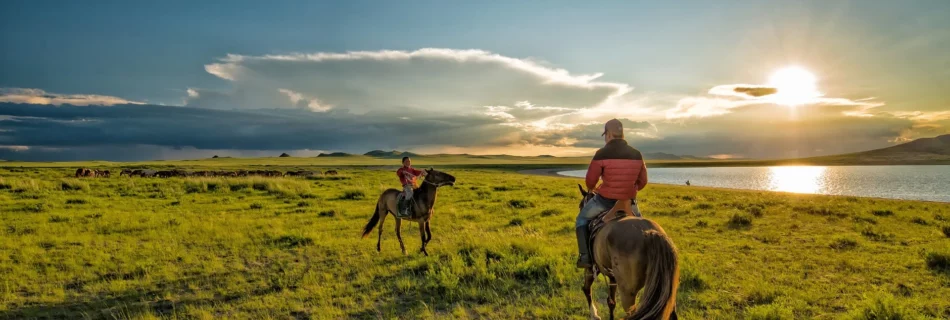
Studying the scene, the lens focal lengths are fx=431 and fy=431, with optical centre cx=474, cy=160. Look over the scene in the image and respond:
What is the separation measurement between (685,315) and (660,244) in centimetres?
279

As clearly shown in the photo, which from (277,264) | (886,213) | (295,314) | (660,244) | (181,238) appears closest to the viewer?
(660,244)

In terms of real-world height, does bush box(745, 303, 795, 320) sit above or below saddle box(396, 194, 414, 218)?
below

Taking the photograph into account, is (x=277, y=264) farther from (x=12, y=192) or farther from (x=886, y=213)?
(x=12, y=192)

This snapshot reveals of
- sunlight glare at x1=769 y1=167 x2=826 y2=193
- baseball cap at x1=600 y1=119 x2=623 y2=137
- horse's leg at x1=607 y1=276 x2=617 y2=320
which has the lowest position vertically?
sunlight glare at x1=769 y1=167 x2=826 y2=193

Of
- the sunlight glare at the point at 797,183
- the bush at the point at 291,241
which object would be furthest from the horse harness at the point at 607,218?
the sunlight glare at the point at 797,183

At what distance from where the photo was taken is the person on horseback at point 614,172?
562cm

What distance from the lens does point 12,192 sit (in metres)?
24.8

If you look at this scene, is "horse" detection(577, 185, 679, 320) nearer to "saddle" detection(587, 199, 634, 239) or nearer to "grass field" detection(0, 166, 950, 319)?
"saddle" detection(587, 199, 634, 239)

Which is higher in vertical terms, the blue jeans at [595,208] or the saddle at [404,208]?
the blue jeans at [595,208]

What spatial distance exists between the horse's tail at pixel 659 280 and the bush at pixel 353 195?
22.8 metres

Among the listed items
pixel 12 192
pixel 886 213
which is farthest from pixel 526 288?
pixel 12 192

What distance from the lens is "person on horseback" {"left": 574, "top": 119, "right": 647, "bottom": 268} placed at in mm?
5621

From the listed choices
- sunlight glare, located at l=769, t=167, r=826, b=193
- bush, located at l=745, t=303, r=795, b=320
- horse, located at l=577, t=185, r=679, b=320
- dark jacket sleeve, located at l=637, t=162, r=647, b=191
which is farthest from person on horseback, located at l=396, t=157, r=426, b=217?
sunlight glare, located at l=769, t=167, r=826, b=193

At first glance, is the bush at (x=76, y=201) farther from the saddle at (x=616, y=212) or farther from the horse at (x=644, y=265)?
the horse at (x=644, y=265)
